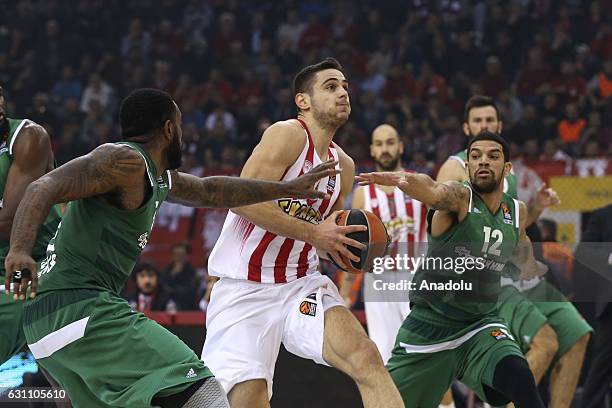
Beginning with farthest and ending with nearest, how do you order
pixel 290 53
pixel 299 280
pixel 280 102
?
pixel 290 53
pixel 280 102
pixel 299 280

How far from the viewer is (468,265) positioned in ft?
22.9

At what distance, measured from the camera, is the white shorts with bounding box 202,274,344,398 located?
237 inches

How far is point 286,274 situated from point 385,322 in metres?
2.90

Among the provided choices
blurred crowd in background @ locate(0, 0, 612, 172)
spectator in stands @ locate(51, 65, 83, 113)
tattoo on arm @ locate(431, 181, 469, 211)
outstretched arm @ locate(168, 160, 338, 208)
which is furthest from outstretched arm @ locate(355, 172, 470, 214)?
spectator in stands @ locate(51, 65, 83, 113)

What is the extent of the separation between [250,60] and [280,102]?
6.31 ft

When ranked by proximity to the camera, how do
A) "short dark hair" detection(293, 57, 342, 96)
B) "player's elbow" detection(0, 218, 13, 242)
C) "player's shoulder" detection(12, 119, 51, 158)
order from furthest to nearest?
"short dark hair" detection(293, 57, 342, 96), "player's shoulder" detection(12, 119, 51, 158), "player's elbow" detection(0, 218, 13, 242)

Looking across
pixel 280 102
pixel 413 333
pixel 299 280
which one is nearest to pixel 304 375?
pixel 413 333

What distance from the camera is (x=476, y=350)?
Result: 6629 millimetres

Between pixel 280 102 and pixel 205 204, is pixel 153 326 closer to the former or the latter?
pixel 205 204

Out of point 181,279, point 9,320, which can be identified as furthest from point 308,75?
point 181,279

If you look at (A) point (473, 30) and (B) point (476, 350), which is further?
(A) point (473, 30)

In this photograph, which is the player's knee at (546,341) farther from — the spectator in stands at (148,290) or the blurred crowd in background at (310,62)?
the blurred crowd in background at (310,62)

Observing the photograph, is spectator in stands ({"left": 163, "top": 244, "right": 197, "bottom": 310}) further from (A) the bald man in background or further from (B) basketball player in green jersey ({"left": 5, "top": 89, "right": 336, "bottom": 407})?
(B) basketball player in green jersey ({"left": 5, "top": 89, "right": 336, "bottom": 407})

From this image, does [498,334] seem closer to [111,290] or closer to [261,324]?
[261,324]
